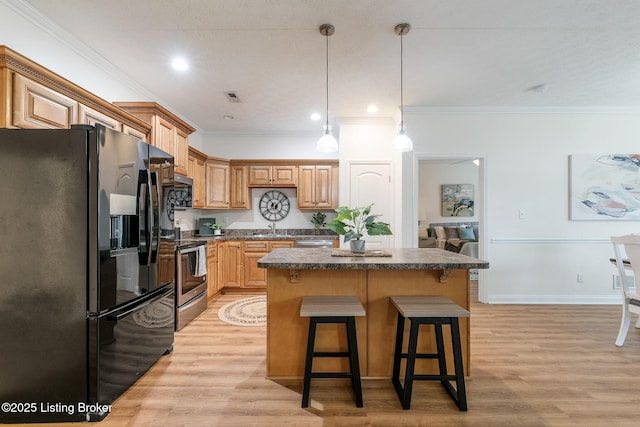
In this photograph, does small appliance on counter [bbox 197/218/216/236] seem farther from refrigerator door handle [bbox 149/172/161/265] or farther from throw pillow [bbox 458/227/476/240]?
throw pillow [bbox 458/227/476/240]

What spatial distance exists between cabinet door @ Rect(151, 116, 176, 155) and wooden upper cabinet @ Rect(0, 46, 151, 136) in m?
0.69

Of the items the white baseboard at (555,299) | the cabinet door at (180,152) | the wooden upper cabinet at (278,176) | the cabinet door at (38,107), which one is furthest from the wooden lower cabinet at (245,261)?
the white baseboard at (555,299)

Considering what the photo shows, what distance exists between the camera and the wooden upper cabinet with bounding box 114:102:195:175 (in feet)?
9.88

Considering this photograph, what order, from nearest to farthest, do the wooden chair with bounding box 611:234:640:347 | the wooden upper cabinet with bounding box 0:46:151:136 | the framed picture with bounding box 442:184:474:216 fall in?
the wooden upper cabinet with bounding box 0:46:151:136, the wooden chair with bounding box 611:234:640:347, the framed picture with bounding box 442:184:474:216

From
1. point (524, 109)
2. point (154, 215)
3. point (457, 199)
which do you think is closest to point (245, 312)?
point (154, 215)

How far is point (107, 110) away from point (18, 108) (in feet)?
2.54

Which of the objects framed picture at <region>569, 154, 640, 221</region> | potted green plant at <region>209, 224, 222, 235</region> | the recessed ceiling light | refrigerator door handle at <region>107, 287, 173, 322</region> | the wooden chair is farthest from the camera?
potted green plant at <region>209, 224, 222, 235</region>

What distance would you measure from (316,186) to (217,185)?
5.18ft

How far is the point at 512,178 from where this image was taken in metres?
3.95

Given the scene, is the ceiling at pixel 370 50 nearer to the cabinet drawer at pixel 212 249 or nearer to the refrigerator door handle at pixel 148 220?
the refrigerator door handle at pixel 148 220

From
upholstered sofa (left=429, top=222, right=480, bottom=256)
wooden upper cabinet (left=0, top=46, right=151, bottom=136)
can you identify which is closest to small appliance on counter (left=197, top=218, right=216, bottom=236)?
wooden upper cabinet (left=0, top=46, right=151, bottom=136)

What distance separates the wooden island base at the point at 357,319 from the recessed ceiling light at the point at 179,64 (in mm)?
2151

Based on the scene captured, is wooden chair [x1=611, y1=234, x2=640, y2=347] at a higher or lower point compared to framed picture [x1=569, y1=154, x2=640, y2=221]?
lower

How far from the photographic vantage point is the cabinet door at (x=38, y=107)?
169cm
